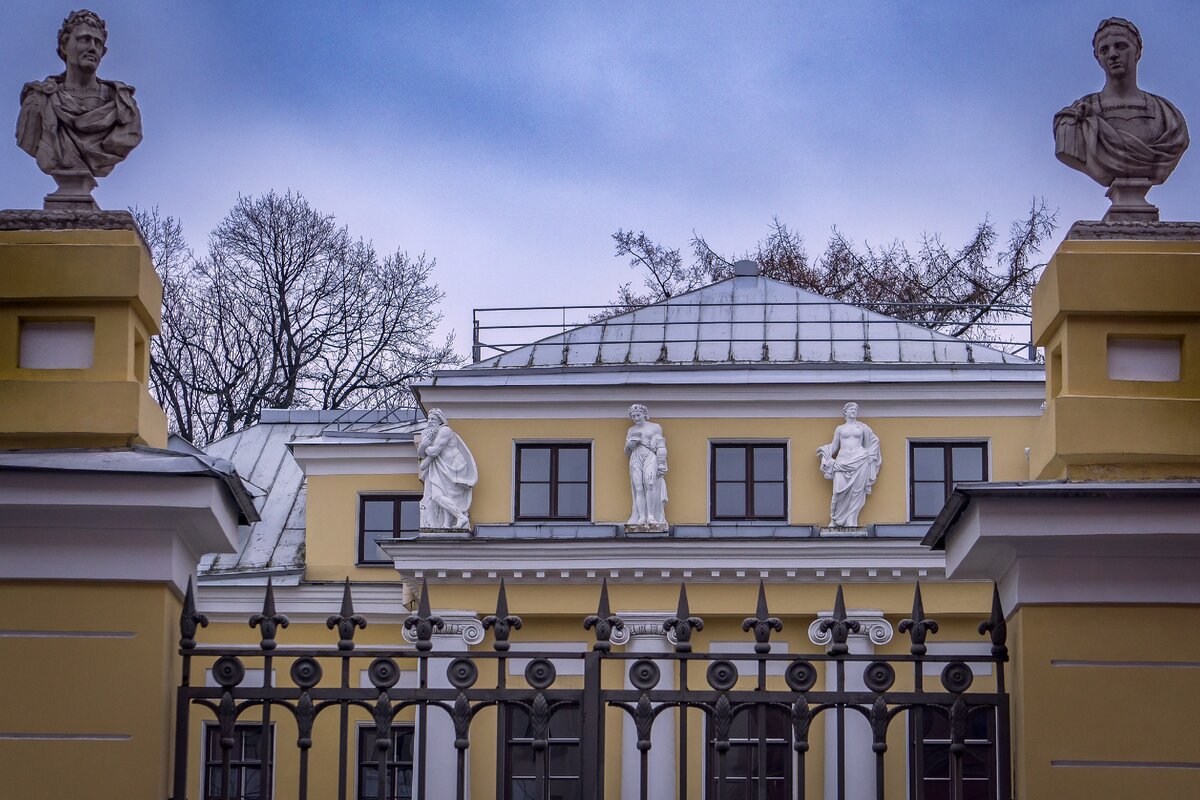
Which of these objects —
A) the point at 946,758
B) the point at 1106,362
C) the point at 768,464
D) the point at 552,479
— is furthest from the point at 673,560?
the point at 1106,362

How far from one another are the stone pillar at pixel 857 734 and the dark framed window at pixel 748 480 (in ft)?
5.78

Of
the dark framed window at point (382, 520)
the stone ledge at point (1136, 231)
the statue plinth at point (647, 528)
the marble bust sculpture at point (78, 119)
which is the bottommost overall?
the stone ledge at point (1136, 231)

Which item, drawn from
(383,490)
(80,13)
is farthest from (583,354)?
(80,13)

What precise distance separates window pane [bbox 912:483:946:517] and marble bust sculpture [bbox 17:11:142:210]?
1717 cm

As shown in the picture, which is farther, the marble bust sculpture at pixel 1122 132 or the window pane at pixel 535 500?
the window pane at pixel 535 500

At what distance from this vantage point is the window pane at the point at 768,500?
23609 millimetres

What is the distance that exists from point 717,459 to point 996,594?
16691 mm

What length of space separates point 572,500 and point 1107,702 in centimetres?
1732

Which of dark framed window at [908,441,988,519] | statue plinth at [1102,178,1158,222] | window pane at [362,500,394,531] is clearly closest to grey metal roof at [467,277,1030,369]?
dark framed window at [908,441,988,519]

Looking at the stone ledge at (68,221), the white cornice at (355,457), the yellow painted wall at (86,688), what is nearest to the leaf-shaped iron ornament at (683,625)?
the yellow painted wall at (86,688)

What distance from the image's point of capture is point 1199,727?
6621 millimetres

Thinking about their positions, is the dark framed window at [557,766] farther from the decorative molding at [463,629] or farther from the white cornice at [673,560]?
the white cornice at [673,560]

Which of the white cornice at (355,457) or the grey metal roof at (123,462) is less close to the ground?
the white cornice at (355,457)

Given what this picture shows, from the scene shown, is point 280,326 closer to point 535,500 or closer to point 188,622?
point 535,500
